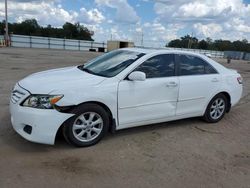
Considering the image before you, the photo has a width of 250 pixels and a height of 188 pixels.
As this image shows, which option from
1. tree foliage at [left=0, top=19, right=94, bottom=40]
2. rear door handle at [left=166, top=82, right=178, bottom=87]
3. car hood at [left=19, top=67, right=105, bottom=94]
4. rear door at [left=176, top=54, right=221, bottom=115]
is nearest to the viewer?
car hood at [left=19, top=67, right=105, bottom=94]

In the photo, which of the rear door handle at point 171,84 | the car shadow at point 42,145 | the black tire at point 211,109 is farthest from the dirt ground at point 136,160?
the rear door handle at point 171,84

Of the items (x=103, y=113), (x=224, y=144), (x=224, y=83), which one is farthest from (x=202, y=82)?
(x=103, y=113)

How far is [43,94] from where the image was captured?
3932 mm

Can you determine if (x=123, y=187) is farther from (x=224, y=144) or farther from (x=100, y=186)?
(x=224, y=144)

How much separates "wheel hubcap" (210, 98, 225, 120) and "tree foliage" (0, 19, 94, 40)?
76.7m

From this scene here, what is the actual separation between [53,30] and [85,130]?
81578mm

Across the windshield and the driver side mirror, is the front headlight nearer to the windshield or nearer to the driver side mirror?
the windshield

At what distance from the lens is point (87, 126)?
14.0 feet

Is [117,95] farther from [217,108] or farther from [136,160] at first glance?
[217,108]

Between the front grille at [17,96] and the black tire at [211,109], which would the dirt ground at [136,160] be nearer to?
the black tire at [211,109]

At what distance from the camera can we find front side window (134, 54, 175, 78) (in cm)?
481

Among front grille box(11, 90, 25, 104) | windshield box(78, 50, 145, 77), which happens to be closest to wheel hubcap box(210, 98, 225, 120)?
windshield box(78, 50, 145, 77)

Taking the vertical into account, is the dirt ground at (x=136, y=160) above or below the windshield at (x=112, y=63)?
below

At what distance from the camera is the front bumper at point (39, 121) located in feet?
12.7
